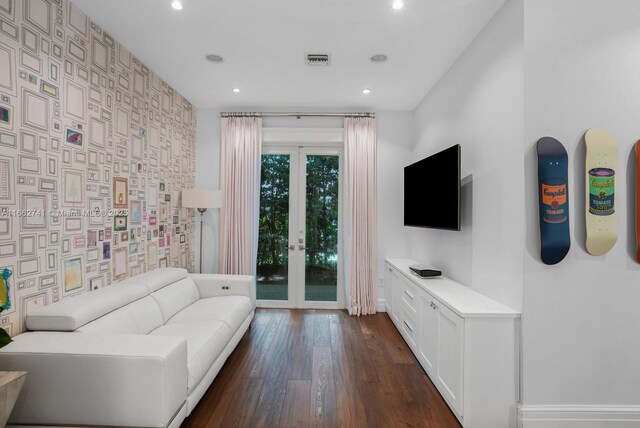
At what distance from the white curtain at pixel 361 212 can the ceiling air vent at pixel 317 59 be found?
1.25m

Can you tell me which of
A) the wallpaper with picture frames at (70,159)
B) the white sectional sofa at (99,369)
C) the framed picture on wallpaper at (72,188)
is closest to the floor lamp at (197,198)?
the wallpaper with picture frames at (70,159)

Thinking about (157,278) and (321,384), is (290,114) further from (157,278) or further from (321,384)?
(321,384)

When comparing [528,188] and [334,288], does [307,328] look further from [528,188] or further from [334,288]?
[528,188]

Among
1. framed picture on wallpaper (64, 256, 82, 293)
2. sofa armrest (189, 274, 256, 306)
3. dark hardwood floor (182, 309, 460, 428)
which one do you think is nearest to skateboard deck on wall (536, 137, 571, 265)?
dark hardwood floor (182, 309, 460, 428)

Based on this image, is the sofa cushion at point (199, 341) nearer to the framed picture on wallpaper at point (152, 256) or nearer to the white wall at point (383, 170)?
the framed picture on wallpaper at point (152, 256)

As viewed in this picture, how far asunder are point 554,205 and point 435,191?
116cm

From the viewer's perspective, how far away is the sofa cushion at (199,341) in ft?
6.40

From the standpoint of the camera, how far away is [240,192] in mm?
4141

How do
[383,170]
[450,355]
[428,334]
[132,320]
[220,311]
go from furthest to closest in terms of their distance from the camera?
[383,170], [220,311], [428,334], [132,320], [450,355]

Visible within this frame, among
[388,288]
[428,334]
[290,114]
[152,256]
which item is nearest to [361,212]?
[388,288]

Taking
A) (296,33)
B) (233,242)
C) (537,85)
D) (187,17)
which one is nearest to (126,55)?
(187,17)

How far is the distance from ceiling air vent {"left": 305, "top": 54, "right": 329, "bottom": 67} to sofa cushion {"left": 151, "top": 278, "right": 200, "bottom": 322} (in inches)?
97.4

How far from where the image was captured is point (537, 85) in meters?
1.94

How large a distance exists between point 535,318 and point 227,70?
10.8 ft
